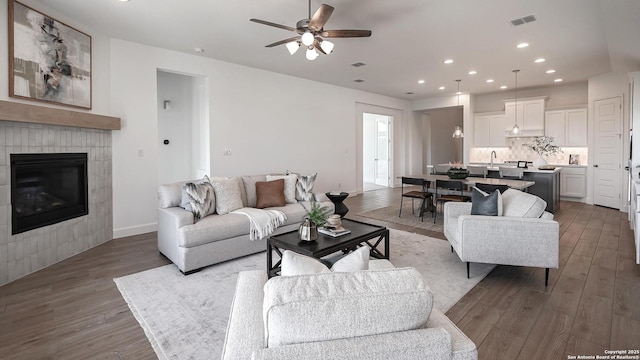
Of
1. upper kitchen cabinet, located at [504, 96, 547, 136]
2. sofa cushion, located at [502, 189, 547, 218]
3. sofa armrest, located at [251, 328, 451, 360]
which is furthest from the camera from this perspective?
upper kitchen cabinet, located at [504, 96, 547, 136]

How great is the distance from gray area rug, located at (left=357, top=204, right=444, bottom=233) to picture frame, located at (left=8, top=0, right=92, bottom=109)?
4.66 meters

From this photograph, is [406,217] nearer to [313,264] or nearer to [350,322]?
A: [313,264]

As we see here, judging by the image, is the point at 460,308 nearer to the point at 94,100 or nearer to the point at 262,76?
the point at 94,100

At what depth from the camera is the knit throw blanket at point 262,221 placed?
12.1 feet

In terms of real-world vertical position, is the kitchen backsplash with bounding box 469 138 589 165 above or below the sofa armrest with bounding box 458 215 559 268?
above

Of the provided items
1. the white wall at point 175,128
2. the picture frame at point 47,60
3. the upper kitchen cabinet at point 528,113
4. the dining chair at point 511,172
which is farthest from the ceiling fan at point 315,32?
the upper kitchen cabinet at point 528,113

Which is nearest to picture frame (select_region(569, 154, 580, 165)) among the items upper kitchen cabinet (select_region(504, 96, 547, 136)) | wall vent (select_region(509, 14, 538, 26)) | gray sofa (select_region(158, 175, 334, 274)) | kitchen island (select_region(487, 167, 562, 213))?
upper kitchen cabinet (select_region(504, 96, 547, 136))

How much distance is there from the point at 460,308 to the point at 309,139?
17.3ft

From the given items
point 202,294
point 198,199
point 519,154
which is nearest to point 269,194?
point 198,199

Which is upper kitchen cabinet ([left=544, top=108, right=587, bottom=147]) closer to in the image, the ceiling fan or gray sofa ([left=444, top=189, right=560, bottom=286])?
gray sofa ([left=444, top=189, right=560, bottom=286])

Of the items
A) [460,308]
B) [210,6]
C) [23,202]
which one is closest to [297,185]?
[210,6]

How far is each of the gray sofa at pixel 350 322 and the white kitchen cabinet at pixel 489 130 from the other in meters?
8.88

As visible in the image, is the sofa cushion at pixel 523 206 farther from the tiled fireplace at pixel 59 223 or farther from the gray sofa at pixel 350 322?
the tiled fireplace at pixel 59 223

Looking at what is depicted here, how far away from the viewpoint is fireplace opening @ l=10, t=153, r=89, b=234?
3.24 meters
